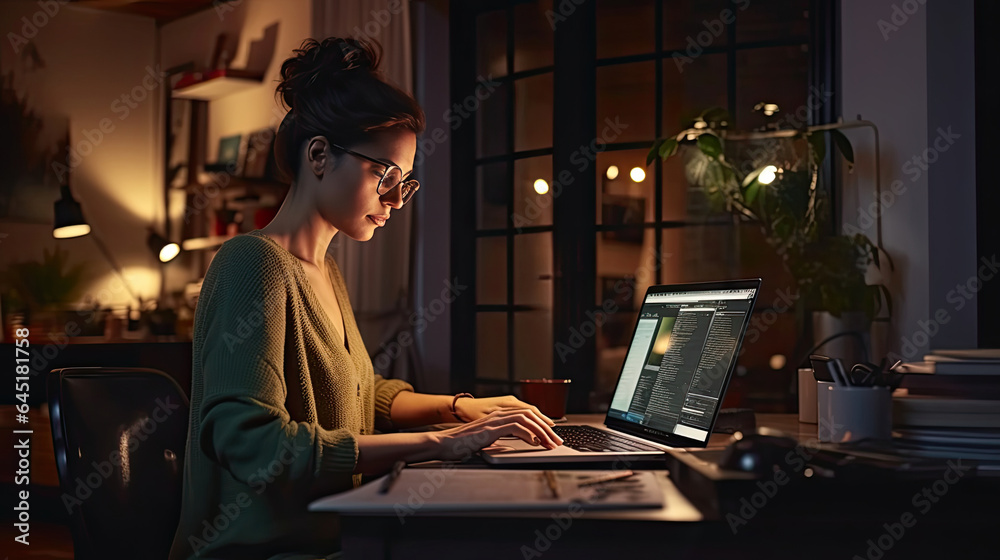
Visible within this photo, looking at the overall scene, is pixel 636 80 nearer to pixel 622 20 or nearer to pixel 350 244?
pixel 622 20

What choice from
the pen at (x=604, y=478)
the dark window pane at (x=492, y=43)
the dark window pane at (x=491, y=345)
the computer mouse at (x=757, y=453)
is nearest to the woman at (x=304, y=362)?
the pen at (x=604, y=478)

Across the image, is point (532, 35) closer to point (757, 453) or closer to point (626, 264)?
point (626, 264)

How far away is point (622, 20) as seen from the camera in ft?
9.61

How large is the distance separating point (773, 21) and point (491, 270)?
4.49 ft

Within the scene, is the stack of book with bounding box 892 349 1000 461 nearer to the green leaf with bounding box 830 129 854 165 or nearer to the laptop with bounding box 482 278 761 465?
the laptop with bounding box 482 278 761 465

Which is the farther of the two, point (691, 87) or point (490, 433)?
point (691, 87)

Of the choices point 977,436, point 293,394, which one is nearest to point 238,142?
point 293,394

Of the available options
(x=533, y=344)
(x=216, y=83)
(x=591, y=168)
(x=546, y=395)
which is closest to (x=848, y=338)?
(x=546, y=395)

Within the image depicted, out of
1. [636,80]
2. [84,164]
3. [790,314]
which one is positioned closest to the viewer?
[790,314]

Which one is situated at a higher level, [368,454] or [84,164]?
[84,164]

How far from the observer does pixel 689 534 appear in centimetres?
86

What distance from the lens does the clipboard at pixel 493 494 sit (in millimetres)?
809

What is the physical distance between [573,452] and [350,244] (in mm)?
2437

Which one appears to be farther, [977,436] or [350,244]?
[350,244]
